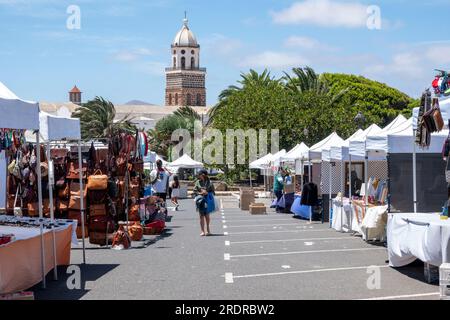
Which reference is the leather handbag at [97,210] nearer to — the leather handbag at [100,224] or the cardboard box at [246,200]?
the leather handbag at [100,224]

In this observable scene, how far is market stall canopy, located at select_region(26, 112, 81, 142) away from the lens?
13523mm

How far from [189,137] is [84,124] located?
1650cm

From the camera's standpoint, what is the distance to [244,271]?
13195mm

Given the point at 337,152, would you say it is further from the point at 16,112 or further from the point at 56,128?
the point at 16,112

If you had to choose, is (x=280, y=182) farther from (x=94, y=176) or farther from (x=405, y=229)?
(x=405, y=229)

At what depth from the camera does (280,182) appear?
34125 mm

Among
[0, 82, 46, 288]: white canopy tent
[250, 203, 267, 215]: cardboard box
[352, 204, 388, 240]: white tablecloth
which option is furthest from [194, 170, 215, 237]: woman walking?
[250, 203, 267, 215]: cardboard box

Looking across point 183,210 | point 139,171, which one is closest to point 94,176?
point 139,171

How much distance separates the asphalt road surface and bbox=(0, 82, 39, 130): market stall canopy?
231cm

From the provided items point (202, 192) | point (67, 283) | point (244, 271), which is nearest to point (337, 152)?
point (202, 192)

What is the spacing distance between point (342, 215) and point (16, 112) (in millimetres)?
12325

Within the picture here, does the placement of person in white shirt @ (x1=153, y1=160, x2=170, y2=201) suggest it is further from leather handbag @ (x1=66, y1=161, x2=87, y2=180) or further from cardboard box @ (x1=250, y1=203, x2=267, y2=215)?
leather handbag @ (x1=66, y1=161, x2=87, y2=180)

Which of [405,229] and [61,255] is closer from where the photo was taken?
[405,229]
